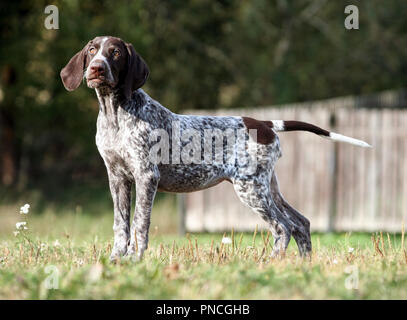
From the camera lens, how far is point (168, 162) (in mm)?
5328

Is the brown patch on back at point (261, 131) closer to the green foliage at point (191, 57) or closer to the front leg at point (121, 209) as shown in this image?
the front leg at point (121, 209)

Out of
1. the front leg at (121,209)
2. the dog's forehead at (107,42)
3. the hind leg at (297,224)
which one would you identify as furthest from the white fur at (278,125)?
the dog's forehead at (107,42)

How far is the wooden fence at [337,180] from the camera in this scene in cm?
1078

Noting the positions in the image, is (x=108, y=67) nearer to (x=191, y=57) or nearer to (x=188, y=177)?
(x=188, y=177)

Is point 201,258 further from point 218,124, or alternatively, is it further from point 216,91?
point 216,91

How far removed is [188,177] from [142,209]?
1.85 feet

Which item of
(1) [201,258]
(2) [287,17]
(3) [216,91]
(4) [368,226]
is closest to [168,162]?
(1) [201,258]

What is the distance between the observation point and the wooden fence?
10.8 m

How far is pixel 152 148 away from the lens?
516cm

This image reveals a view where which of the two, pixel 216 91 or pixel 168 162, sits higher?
pixel 216 91

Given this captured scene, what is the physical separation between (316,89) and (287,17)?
301 cm

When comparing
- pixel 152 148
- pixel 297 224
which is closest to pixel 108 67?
pixel 152 148

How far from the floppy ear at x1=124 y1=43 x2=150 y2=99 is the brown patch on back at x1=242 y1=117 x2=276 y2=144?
1.18 meters

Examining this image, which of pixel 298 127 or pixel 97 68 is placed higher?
pixel 97 68
